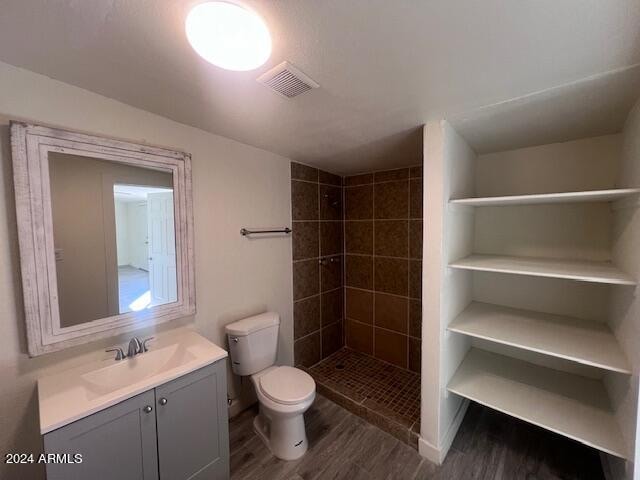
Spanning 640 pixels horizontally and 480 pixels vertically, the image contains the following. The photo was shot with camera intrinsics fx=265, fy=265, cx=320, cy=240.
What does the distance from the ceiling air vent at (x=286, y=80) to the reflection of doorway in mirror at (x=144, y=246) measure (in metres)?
0.94

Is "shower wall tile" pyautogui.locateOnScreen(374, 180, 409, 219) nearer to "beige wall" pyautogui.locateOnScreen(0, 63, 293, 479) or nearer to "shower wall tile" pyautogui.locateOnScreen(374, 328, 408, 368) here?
"beige wall" pyautogui.locateOnScreen(0, 63, 293, 479)

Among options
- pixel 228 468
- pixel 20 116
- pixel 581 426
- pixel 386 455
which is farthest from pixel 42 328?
pixel 581 426

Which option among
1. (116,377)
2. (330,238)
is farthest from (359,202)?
(116,377)

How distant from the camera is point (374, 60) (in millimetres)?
1041

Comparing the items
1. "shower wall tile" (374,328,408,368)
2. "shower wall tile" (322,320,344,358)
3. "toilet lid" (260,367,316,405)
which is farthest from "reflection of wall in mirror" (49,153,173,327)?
"shower wall tile" (374,328,408,368)

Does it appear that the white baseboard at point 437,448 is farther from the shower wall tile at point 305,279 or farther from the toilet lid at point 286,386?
the shower wall tile at point 305,279

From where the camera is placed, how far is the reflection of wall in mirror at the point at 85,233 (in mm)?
1299

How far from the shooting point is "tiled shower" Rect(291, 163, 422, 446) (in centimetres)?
247

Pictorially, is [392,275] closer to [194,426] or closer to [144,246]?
[194,426]

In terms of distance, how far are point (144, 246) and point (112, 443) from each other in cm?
97

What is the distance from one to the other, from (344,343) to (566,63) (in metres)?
2.89

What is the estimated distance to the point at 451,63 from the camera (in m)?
1.05

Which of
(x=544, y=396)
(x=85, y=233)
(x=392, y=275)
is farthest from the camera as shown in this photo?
(x=392, y=275)

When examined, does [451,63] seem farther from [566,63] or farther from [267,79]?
[267,79]
